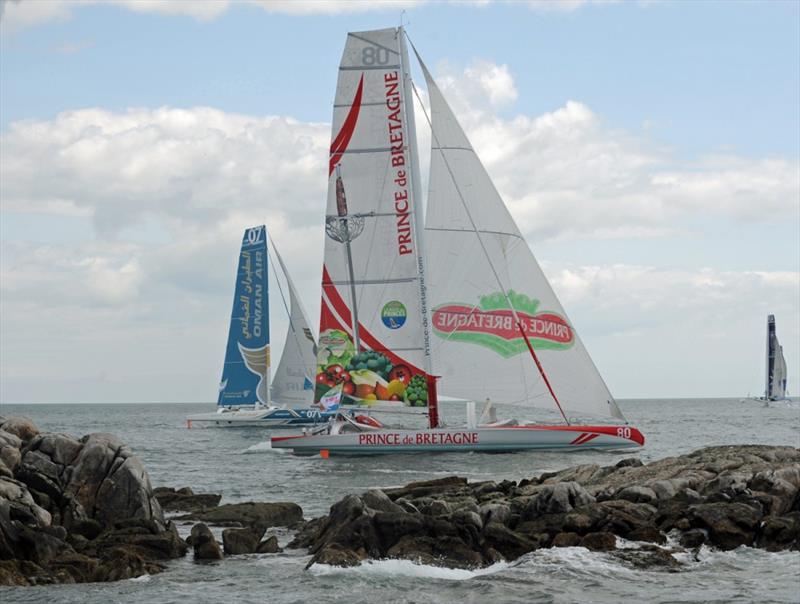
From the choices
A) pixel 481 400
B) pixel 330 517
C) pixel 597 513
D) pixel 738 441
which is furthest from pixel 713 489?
pixel 738 441

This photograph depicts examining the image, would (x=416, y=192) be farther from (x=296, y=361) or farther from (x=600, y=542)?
(x=296, y=361)

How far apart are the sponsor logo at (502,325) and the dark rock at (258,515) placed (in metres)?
15.1

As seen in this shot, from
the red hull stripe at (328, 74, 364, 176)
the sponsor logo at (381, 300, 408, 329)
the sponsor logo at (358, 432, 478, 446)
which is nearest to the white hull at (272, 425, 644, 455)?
the sponsor logo at (358, 432, 478, 446)

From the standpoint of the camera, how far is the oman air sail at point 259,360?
212 ft

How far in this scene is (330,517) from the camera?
59.6 feet

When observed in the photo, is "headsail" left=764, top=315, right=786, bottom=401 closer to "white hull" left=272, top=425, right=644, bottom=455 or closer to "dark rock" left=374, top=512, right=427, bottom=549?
"white hull" left=272, top=425, right=644, bottom=455

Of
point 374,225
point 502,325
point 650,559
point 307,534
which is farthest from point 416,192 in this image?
point 650,559

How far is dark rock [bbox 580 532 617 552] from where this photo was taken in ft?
56.4

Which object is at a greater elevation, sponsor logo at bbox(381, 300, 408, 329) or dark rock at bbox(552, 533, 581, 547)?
sponsor logo at bbox(381, 300, 408, 329)

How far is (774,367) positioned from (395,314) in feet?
262

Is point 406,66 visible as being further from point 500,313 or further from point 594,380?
point 594,380

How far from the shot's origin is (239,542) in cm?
1850

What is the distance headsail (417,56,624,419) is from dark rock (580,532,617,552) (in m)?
18.7

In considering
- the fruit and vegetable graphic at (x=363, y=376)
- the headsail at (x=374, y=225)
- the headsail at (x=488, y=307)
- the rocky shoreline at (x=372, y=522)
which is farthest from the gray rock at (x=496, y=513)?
the headsail at (x=374, y=225)
